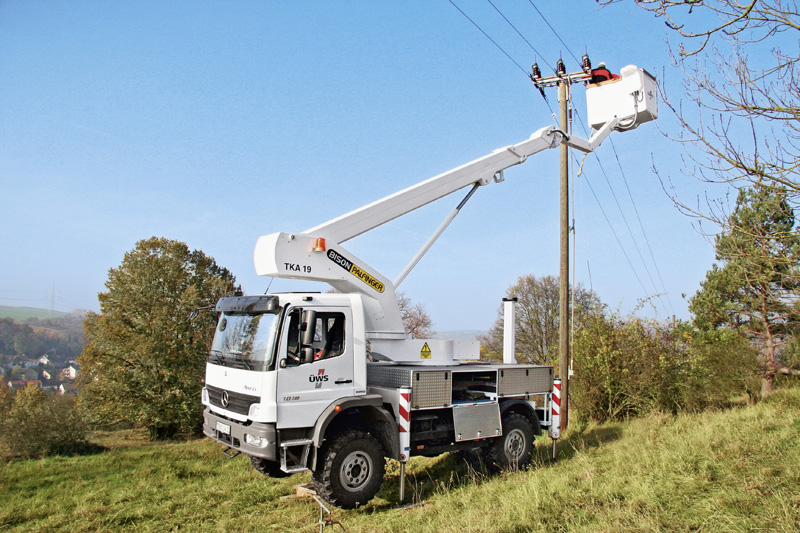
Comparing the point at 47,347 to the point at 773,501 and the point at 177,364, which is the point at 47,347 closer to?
the point at 177,364

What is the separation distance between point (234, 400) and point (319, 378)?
3.96 ft

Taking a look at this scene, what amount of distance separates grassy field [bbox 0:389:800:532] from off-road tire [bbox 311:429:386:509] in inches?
11.2

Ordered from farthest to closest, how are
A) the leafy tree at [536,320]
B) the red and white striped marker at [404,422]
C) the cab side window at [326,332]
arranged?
the leafy tree at [536,320]
the red and white striped marker at [404,422]
the cab side window at [326,332]

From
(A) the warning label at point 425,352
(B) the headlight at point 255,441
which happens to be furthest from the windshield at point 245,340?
(A) the warning label at point 425,352

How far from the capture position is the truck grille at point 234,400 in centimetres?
677

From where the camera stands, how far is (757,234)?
170 inches

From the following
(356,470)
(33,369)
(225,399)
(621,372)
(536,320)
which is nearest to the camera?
(356,470)

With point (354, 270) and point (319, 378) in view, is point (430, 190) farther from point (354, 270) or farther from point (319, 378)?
point (319, 378)

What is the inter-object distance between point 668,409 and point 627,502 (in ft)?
32.1

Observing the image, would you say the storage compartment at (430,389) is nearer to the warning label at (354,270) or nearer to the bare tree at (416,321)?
the warning label at (354,270)

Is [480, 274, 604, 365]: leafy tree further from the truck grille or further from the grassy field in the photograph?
the truck grille

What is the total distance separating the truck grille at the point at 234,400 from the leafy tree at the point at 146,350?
20689mm

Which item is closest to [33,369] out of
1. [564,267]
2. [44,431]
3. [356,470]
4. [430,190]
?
[44,431]

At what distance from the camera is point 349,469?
6898 millimetres
